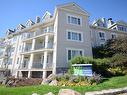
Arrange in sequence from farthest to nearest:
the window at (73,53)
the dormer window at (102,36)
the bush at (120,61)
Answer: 1. the dormer window at (102,36)
2. the window at (73,53)
3. the bush at (120,61)

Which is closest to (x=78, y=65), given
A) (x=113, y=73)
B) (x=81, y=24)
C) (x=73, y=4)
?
(x=113, y=73)

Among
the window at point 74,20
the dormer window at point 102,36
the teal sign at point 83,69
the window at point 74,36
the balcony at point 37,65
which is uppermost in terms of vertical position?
the window at point 74,20

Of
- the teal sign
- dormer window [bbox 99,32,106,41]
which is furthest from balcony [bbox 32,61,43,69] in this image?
dormer window [bbox 99,32,106,41]

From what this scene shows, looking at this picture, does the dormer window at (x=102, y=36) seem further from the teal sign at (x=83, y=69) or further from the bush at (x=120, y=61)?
the teal sign at (x=83, y=69)

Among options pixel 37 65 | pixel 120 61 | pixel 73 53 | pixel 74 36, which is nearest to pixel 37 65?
pixel 37 65

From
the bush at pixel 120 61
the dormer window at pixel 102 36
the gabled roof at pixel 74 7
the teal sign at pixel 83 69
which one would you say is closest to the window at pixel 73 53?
the bush at pixel 120 61

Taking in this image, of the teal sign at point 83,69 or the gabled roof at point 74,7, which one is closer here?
the teal sign at point 83,69

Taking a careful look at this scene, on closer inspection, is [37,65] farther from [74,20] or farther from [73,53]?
[74,20]

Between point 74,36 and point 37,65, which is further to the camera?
point 37,65

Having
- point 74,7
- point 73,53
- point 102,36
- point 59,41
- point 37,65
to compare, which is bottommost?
point 37,65

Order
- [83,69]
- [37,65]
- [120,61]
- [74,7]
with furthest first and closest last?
[37,65] < [74,7] < [120,61] < [83,69]

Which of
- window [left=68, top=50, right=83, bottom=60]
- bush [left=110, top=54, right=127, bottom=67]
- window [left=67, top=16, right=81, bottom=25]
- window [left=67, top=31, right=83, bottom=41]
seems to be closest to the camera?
bush [left=110, top=54, right=127, bottom=67]

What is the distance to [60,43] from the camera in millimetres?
27844

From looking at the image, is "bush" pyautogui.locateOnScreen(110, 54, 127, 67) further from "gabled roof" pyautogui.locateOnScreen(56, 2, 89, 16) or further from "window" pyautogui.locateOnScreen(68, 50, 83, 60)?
"gabled roof" pyautogui.locateOnScreen(56, 2, 89, 16)
